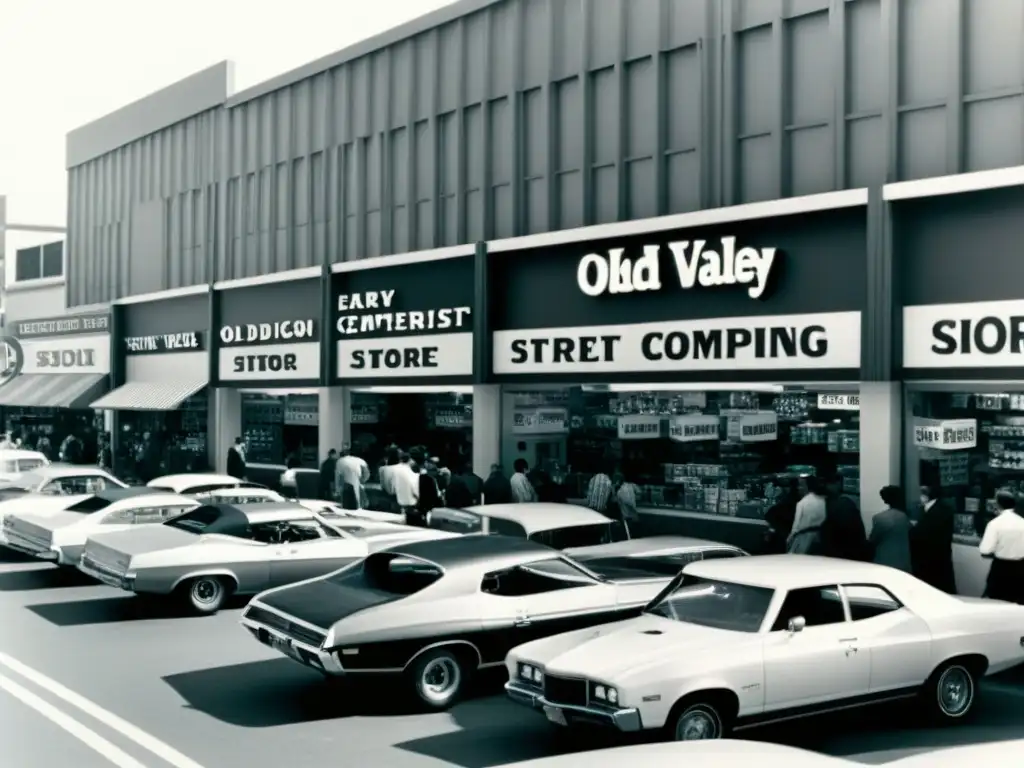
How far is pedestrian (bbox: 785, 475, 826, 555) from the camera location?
14906 millimetres

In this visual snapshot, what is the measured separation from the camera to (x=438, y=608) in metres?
10.2

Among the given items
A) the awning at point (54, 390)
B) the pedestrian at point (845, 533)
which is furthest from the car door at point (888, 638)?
the awning at point (54, 390)

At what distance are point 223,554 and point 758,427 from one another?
27.9ft

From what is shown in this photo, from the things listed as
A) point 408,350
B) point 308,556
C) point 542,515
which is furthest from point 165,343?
point 542,515

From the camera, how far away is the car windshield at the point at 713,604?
29.6 feet

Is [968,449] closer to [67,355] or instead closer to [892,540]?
[892,540]

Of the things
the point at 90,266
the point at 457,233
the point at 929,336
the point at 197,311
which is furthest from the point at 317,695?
the point at 90,266

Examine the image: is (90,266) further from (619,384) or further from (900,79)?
(900,79)

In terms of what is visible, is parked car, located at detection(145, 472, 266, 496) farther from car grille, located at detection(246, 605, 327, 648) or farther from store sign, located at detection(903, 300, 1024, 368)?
store sign, located at detection(903, 300, 1024, 368)

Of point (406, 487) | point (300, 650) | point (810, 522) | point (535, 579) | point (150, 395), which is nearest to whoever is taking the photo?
point (300, 650)

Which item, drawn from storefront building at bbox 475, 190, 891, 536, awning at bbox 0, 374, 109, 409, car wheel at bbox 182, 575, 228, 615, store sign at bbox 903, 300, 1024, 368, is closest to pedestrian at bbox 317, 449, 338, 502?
storefront building at bbox 475, 190, 891, 536

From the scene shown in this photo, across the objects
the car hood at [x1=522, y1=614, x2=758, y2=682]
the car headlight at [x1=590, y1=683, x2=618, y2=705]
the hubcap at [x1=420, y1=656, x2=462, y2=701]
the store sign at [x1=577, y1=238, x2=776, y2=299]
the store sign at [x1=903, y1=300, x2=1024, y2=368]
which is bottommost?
the hubcap at [x1=420, y1=656, x2=462, y2=701]

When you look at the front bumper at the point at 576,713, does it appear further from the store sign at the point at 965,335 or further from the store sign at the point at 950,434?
the store sign at the point at 950,434

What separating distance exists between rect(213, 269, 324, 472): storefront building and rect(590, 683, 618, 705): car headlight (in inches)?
765
